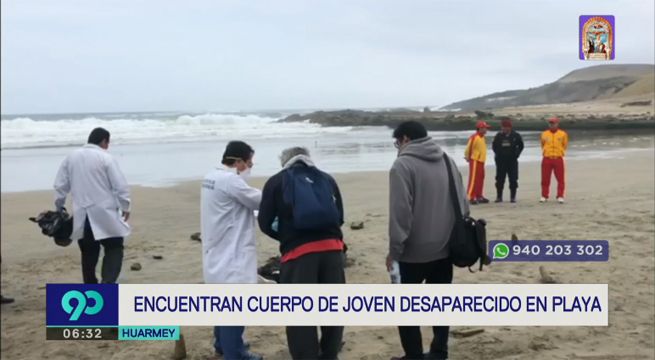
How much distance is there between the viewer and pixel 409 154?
352cm

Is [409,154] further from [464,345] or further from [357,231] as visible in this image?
[357,231]

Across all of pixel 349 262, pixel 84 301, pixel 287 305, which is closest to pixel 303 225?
pixel 287 305

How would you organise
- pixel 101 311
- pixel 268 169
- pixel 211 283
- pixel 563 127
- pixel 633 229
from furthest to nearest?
pixel 268 169, pixel 563 127, pixel 633 229, pixel 211 283, pixel 101 311

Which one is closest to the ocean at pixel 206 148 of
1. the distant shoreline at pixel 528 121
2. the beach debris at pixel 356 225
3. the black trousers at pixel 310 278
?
the distant shoreline at pixel 528 121

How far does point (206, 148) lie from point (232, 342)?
52.8ft

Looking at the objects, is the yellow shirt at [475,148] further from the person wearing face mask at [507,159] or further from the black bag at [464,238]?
the black bag at [464,238]

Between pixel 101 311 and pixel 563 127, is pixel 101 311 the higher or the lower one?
the lower one

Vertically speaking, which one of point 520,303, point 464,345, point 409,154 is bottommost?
point 464,345

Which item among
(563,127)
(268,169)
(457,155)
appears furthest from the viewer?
(268,169)

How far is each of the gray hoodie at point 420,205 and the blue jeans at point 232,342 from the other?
103 cm

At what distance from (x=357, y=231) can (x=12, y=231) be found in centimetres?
435

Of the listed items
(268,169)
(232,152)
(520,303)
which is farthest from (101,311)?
(268,169)

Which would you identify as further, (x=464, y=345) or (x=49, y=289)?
(x=464, y=345)

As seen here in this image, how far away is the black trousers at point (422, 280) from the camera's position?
3.58 meters
